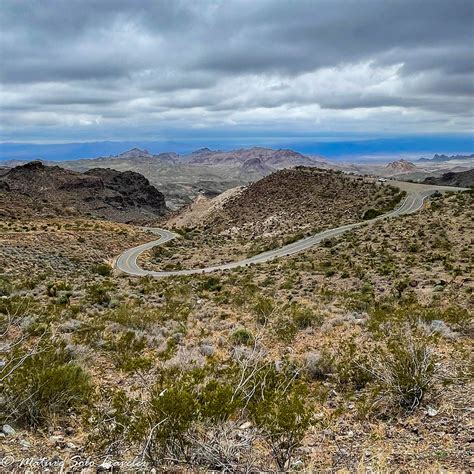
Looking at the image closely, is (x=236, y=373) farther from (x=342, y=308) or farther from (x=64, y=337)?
(x=342, y=308)

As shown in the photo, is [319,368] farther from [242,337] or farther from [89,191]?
[89,191]

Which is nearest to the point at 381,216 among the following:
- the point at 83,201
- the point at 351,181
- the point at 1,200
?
the point at 351,181

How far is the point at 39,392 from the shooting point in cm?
699

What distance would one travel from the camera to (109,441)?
19.5ft

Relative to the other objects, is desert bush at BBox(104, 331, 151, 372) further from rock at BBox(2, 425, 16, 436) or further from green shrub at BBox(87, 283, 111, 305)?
green shrub at BBox(87, 283, 111, 305)

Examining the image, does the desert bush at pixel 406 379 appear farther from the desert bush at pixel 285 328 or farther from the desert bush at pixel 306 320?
the desert bush at pixel 306 320

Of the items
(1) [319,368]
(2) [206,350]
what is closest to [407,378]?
(1) [319,368]

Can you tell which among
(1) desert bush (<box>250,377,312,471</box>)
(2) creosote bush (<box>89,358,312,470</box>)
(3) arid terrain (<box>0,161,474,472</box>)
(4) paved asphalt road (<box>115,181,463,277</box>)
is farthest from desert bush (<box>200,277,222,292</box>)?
(1) desert bush (<box>250,377,312,471</box>)

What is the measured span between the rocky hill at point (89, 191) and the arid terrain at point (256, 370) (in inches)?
4134

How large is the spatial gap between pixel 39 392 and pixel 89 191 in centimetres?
16174

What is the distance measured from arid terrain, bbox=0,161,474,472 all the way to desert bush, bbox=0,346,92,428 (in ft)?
0.09

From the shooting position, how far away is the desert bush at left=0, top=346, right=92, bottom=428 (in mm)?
6801

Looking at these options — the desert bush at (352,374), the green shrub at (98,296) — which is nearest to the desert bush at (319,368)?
the desert bush at (352,374)

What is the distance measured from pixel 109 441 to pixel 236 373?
103 inches
